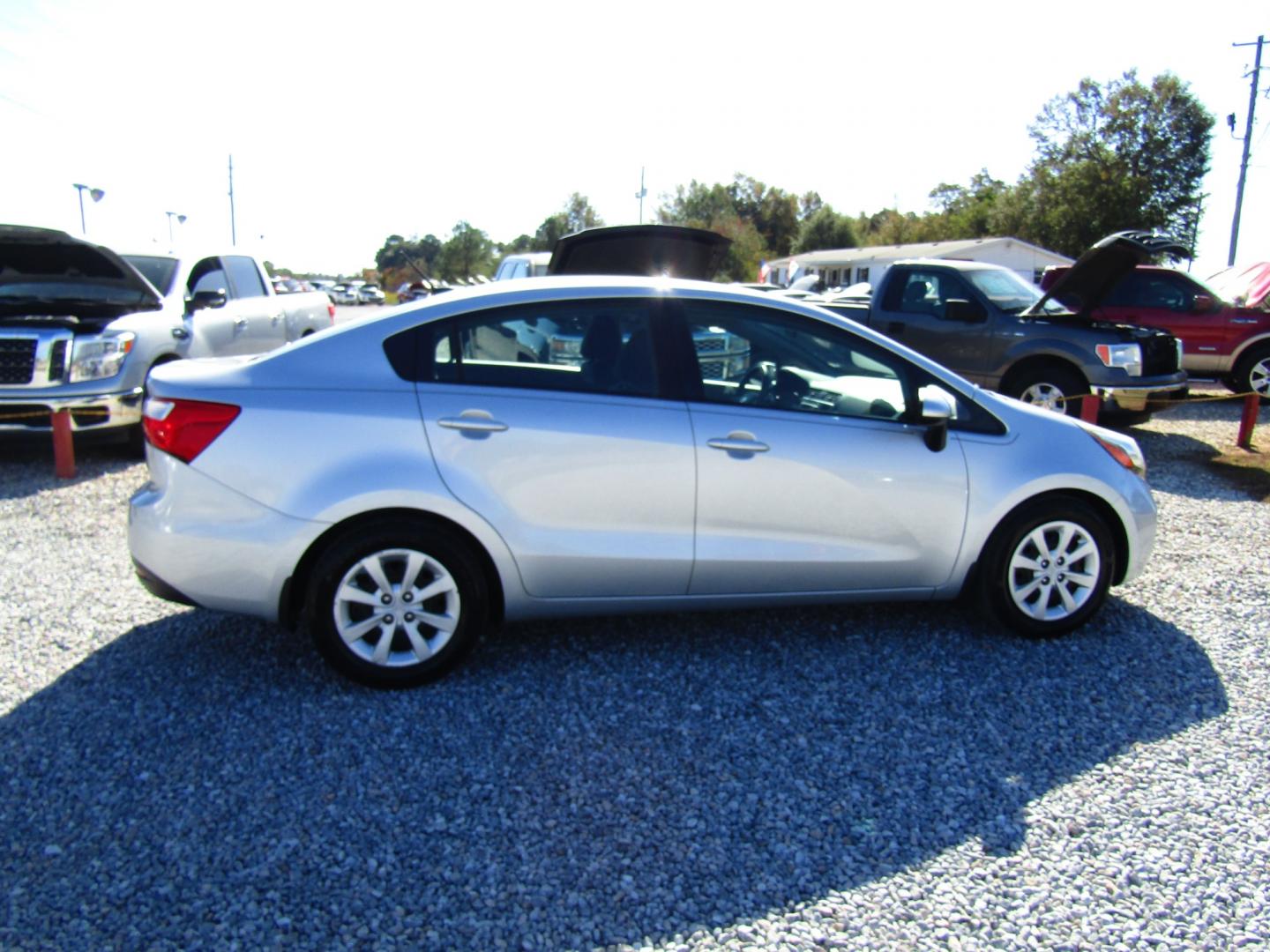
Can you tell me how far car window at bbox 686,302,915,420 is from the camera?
422 cm

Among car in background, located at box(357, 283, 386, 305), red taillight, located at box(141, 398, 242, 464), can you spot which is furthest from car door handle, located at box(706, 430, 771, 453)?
car in background, located at box(357, 283, 386, 305)

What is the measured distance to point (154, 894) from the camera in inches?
107

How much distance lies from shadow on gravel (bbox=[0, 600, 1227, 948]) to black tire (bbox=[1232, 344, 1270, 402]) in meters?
10.2

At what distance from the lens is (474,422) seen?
3.87m

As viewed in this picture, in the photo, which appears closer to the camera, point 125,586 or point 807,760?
point 807,760

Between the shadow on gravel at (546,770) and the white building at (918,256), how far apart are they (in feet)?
81.3

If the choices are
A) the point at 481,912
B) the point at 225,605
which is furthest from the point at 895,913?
the point at 225,605

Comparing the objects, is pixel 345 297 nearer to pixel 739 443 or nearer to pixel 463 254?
pixel 463 254

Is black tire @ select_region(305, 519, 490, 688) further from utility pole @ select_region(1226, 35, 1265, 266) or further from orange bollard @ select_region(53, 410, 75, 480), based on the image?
utility pole @ select_region(1226, 35, 1265, 266)

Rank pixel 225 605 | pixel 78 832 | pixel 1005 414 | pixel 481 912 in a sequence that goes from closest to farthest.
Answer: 1. pixel 481 912
2. pixel 78 832
3. pixel 225 605
4. pixel 1005 414

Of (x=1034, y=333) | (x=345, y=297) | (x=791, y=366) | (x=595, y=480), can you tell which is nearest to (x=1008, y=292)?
(x=1034, y=333)

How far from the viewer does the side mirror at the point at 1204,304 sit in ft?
43.0

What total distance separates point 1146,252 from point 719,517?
656cm

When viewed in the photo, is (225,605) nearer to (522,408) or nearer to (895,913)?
(522,408)
